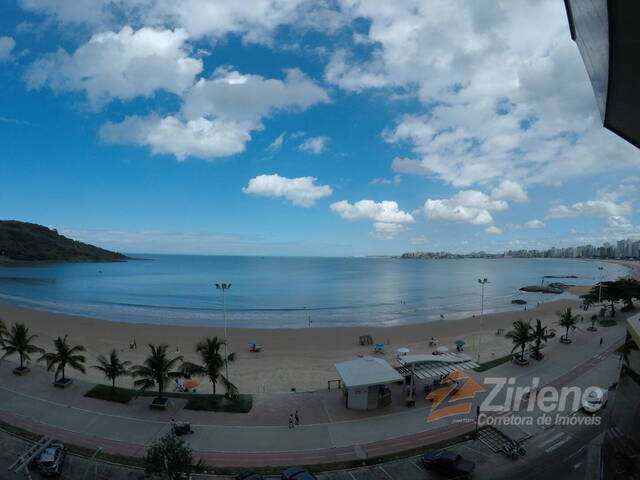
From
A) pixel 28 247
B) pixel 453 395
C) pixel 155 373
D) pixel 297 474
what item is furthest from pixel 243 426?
pixel 28 247

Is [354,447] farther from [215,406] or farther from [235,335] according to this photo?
[235,335]

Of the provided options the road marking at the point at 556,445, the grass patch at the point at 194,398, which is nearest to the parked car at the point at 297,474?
the grass patch at the point at 194,398

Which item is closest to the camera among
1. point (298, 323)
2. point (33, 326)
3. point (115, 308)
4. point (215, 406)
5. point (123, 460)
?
point (123, 460)

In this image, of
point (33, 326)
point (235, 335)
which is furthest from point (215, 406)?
point (33, 326)

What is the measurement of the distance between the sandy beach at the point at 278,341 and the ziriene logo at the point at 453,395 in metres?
7.47

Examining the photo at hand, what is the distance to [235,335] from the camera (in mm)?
39844

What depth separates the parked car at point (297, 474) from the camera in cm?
1198

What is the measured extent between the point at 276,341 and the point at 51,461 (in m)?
25.7

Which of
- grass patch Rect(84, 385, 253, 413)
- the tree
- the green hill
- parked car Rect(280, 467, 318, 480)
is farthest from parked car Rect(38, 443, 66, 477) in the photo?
the green hill

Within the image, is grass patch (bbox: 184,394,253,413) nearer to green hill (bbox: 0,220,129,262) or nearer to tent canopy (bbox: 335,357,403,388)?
tent canopy (bbox: 335,357,403,388)

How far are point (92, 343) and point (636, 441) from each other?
137 feet

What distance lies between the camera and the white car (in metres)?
17.1

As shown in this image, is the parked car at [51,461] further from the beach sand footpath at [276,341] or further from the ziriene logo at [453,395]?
the ziriene logo at [453,395]

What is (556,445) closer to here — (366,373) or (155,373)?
(366,373)
